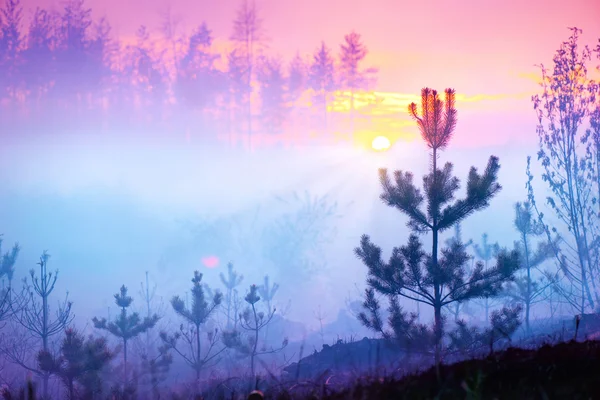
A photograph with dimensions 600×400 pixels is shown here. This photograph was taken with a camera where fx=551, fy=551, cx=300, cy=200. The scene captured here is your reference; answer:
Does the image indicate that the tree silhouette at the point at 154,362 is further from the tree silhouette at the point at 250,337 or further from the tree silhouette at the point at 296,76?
the tree silhouette at the point at 296,76

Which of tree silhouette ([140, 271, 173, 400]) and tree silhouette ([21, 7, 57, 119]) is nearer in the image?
tree silhouette ([140, 271, 173, 400])

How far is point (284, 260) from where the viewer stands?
207 ft

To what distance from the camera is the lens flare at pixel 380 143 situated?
65.5 metres

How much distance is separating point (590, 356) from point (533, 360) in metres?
0.37

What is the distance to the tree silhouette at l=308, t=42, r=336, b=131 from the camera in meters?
54.2

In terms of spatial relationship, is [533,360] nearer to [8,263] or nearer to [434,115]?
[434,115]

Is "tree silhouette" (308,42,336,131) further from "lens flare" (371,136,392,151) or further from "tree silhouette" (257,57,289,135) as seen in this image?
"lens flare" (371,136,392,151)

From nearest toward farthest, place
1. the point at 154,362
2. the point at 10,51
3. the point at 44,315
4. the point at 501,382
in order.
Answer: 1. the point at 501,382
2. the point at 44,315
3. the point at 154,362
4. the point at 10,51

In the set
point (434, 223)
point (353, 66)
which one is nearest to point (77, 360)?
point (434, 223)

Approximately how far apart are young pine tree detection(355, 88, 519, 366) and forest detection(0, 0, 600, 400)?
35mm

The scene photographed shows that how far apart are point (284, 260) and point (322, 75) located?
2143 centimetres

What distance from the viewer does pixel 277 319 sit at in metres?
45.0

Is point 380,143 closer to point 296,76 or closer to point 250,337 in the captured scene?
point 296,76

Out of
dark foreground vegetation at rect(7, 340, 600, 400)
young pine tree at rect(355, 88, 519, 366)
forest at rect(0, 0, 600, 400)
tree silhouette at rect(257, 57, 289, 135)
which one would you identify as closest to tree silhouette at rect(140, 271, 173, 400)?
forest at rect(0, 0, 600, 400)
